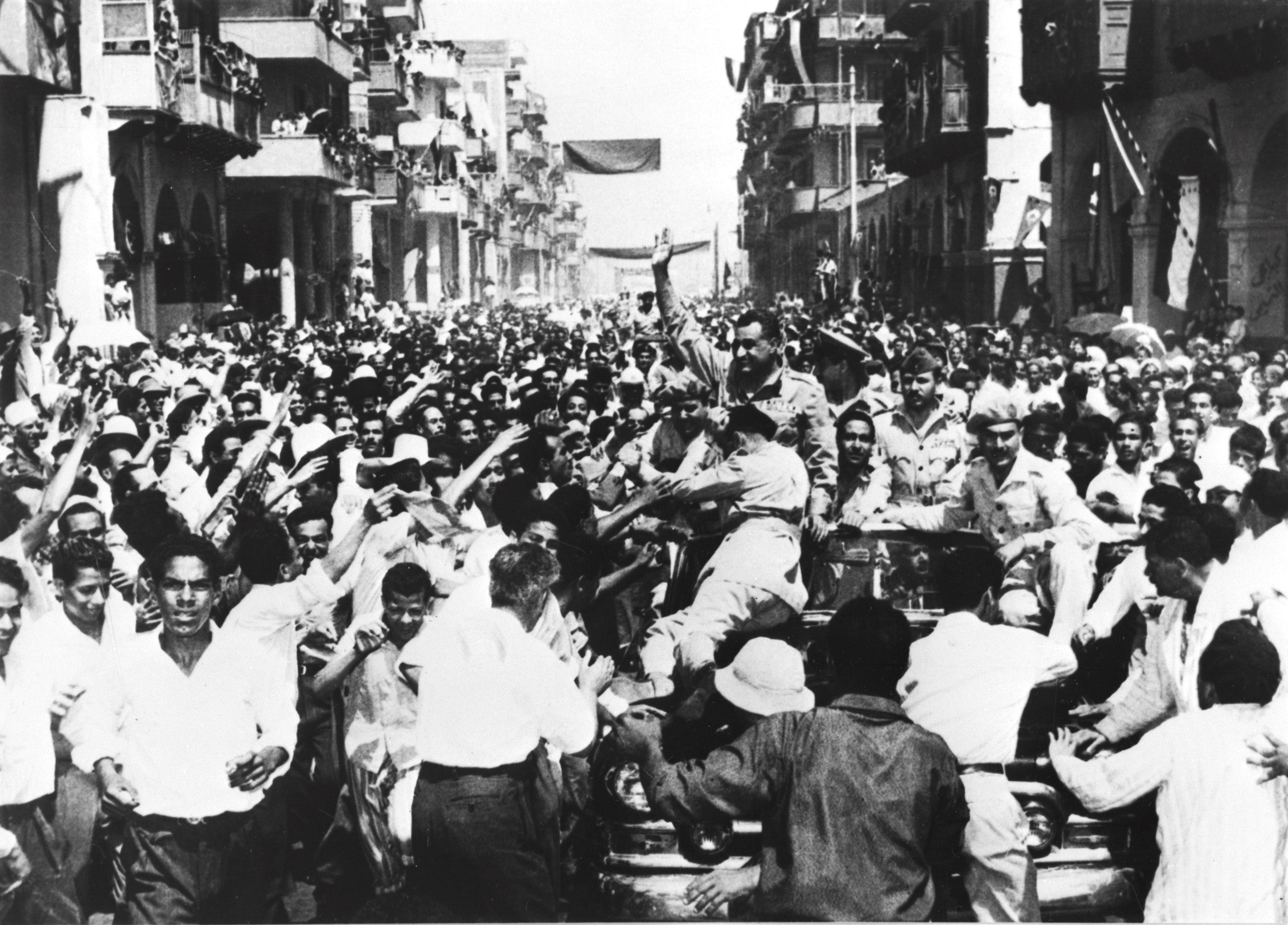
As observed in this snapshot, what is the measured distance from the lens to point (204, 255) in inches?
1147

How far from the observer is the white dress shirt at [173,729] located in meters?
4.68

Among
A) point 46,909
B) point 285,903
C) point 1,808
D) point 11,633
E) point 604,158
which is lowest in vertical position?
point 285,903

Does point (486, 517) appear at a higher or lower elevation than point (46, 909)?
higher

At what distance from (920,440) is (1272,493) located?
11.0 ft

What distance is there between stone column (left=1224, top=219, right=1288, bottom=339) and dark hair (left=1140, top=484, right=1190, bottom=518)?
46.5ft

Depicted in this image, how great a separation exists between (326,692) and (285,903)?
122 centimetres

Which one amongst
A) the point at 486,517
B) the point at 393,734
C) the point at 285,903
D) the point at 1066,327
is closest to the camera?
the point at 393,734

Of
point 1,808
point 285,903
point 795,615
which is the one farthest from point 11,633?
point 795,615

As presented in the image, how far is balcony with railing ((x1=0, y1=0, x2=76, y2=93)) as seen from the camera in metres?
17.7

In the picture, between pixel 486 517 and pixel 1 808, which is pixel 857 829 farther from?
pixel 486 517

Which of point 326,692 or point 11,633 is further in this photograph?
point 326,692

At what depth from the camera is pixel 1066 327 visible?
2239 cm

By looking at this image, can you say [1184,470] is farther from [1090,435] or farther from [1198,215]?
[1198,215]

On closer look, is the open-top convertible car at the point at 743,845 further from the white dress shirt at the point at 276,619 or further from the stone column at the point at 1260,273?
the stone column at the point at 1260,273
